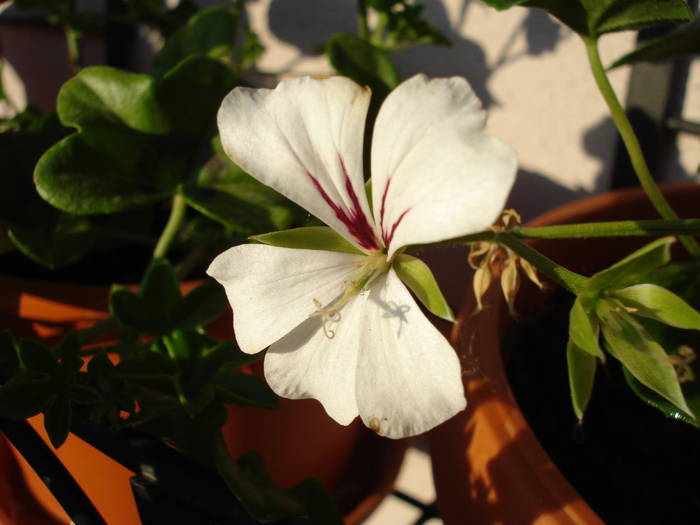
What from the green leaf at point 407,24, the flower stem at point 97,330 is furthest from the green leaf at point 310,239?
the green leaf at point 407,24

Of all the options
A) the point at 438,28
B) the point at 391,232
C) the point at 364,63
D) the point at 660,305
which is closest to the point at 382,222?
the point at 391,232

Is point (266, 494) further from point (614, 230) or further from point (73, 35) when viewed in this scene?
point (73, 35)

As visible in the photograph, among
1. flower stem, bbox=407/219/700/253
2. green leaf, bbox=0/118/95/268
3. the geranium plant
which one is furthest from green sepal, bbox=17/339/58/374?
flower stem, bbox=407/219/700/253

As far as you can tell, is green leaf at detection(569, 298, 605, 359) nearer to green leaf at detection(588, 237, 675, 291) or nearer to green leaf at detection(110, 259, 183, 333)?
green leaf at detection(588, 237, 675, 291)

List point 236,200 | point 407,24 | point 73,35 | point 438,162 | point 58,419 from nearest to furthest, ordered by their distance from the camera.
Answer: point 438,162, point 58,419, point 236,200, point 407,24, point 73,35

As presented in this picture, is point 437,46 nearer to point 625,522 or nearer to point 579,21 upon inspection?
point 579,21

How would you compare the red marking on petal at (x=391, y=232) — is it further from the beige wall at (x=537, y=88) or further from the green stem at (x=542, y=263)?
the beige wall at (x=537, y=88)

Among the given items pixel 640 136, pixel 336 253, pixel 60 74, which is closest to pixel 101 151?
pixel 336 253
